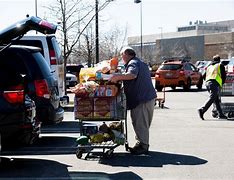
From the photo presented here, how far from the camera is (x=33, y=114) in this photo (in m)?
7.89

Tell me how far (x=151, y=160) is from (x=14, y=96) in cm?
256

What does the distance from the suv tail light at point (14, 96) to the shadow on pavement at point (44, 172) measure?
1.08 m

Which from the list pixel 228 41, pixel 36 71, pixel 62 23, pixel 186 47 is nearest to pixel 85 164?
pixel 36 71

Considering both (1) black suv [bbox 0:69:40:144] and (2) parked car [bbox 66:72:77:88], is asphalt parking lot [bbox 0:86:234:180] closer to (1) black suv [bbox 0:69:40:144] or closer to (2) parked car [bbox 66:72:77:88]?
(1) black suv [bbox 0:69:40:144]

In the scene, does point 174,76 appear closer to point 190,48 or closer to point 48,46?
point 48,46

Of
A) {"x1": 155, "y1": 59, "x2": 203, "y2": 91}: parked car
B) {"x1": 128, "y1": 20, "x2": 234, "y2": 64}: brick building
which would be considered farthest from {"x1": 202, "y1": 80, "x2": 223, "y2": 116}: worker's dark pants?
{"x1": 128, "y1": 20, "x2": 234, "y2": 64}: brick building

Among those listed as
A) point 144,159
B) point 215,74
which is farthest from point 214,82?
point 144,159

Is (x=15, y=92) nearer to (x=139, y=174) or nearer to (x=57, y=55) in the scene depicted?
(x=139, y=174)

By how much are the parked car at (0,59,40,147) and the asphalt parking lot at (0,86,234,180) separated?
0.58m

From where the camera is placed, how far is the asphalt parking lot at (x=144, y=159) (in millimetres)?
7602

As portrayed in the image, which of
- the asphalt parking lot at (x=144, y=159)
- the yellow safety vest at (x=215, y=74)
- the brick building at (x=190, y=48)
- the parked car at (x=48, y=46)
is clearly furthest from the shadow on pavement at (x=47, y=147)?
the brick building at (x=190, y=48)

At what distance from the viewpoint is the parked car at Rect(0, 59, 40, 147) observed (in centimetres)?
742

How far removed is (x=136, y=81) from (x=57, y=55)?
5793mm

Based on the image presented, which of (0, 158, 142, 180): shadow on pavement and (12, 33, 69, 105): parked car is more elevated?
(12, 33, 69, 105): parked car
